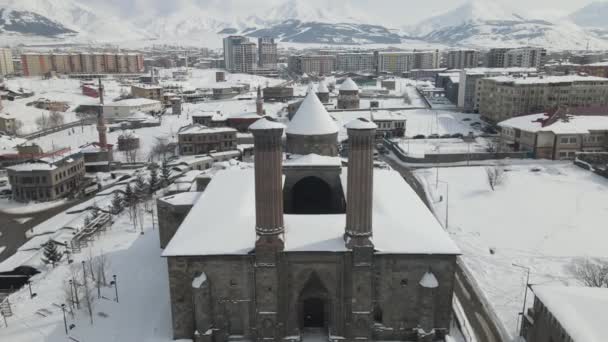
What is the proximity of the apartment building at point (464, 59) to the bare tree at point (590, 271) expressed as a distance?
15150cm

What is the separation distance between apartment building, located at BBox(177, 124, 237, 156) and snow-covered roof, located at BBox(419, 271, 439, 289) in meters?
52.3

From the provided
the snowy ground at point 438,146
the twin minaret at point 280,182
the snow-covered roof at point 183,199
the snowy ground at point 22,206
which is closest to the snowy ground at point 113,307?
the snow-covered roof at point 183,199

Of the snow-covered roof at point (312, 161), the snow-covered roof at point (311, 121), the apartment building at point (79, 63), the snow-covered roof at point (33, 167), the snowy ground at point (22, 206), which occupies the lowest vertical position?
the snowy ground at point (22, 206)

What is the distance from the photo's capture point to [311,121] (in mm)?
35750

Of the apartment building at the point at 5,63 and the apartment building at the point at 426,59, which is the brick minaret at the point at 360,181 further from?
the apartment building at the point at 426,59

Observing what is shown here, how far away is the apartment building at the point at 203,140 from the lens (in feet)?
229

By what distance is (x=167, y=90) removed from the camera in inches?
5581

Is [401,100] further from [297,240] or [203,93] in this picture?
[297,240]

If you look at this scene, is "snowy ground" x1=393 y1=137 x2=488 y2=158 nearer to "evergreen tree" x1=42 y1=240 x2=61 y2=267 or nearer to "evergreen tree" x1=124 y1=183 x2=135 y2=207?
"evergreen tree" x1=124 y1=183 x2=135 y2=207

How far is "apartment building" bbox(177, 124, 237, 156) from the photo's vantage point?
6969 cm

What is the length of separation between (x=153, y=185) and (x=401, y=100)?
279ft

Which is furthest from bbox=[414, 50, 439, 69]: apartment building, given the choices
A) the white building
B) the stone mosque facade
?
the stone mosque facade

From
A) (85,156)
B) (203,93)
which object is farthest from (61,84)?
(85,156)

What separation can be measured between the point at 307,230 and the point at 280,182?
3.90 meters
